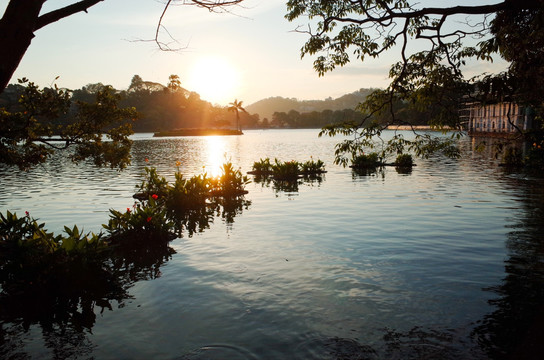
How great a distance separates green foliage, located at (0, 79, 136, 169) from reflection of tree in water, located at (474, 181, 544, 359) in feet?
27.0

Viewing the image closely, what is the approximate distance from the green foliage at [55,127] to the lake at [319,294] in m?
3.03

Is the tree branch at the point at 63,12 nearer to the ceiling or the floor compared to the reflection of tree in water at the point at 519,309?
nearer to the ceiling

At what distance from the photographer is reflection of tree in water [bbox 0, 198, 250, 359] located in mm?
6594

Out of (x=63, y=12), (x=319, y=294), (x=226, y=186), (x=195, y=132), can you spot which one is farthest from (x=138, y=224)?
(x=195, y=132)

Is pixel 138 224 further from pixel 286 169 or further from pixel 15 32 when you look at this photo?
pixel 286 169

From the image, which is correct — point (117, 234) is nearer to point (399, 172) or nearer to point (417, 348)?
point (417, 348)

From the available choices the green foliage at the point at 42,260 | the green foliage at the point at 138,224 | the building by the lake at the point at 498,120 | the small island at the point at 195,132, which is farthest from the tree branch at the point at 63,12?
the small island at the point at 195,132

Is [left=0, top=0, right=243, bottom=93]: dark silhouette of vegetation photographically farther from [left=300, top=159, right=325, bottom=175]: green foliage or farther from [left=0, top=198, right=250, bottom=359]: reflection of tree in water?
[left=300, top=159, right=325, bottom=175]: green foliage

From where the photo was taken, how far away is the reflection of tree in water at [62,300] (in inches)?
260

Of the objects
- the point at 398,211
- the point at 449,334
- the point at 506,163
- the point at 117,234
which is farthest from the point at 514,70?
the point at 506,163

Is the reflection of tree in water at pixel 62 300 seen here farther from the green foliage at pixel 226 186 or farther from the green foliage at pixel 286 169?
the green foliage at pixel 286 169

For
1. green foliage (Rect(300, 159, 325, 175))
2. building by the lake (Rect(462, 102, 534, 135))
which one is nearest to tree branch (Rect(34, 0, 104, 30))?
green foliage (Rect(300, 159, 325, 175))

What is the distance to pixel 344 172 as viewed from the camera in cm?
3338

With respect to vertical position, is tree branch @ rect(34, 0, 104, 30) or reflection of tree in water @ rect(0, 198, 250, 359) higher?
tree branch @ rect(34, 0, 104, 30)
